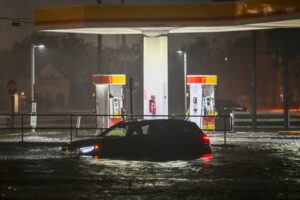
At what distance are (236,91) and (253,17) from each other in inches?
2741

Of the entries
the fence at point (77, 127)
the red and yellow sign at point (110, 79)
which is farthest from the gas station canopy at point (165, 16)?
the fence at point (77, 127)

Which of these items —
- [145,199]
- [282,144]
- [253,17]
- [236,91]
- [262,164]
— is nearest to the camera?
[145,199]

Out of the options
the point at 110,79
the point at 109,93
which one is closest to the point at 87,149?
the point at 110,79

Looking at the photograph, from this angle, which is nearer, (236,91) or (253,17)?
(253,17)

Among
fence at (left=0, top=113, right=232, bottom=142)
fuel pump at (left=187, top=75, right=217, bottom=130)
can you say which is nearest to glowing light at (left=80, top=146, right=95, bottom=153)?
fence at (left=0, top=113, right=232, bottom=142)

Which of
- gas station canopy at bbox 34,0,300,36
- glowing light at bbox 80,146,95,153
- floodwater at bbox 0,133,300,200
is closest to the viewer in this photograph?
floodwater at bbox 0,133,300,200

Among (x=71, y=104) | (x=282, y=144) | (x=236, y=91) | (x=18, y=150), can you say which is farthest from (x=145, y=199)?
(x=71, y=104)

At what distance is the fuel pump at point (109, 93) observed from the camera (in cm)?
3212

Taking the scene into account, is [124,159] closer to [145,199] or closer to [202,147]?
[202,147]

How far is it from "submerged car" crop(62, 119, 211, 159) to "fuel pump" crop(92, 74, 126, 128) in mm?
12535

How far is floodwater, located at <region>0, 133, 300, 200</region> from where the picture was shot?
1207cm

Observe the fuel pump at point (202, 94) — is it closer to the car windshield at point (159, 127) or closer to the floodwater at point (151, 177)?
the floodwater at point (151, 177)

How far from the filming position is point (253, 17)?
28234 mm

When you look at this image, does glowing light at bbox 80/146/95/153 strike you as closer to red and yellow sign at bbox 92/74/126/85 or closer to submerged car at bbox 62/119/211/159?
submerged car at bbox 62/119/211/159
